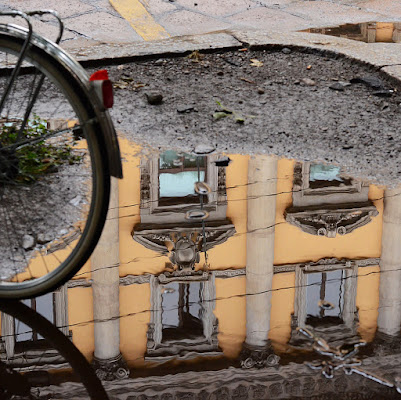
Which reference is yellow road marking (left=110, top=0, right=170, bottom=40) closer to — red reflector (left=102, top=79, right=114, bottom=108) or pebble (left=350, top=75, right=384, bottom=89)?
pebble (left=350, top=75, right=384, bottom=89)

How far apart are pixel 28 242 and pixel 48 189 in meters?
0.49

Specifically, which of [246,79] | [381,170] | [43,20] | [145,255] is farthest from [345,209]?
[43,20]

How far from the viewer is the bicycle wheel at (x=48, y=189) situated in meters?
2.86

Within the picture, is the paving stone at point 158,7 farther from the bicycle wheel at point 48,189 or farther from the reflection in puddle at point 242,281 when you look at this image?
the reflection in puddle at point 242,281

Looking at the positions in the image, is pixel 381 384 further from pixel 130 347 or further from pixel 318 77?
pixel 318 77

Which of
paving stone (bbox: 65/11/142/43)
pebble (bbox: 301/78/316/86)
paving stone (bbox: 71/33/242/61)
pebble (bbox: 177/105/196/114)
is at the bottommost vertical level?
pebble (bbox: 177/105/196/114)

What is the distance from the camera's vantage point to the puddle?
7004 millimetres

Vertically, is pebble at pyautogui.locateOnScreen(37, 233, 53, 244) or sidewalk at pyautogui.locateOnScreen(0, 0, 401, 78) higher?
sidewalk at pyautogui.locateOnScreen(0, 0, 401, 78)

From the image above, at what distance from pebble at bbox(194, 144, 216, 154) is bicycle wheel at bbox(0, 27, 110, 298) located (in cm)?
56

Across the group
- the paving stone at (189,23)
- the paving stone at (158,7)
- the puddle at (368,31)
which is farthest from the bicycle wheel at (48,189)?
the paving stone at (158,7)

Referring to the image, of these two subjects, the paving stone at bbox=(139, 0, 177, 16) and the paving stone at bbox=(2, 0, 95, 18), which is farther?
the paving stone at bbox=(139, 0, 177, 16)

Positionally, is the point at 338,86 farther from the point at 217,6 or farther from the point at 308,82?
the point at 217,6

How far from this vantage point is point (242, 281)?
11.1 ft

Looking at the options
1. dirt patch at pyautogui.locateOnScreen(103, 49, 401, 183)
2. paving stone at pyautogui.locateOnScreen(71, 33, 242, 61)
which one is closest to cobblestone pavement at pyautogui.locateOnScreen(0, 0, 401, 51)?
paving stone at pyautogui.locateOnScreen(71, 33, 242, 61)
